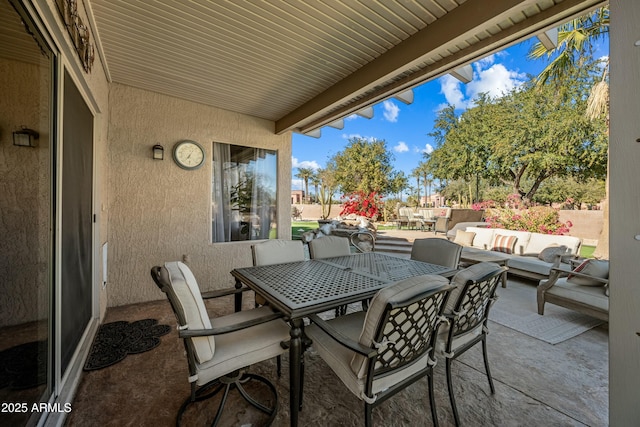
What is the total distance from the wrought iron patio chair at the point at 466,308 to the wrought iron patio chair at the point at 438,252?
2.85ft

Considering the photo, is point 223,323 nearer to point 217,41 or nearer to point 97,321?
point 97,321

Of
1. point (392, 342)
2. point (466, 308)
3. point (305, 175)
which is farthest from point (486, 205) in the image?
point (305, 175)

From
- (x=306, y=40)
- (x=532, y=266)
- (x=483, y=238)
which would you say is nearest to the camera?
(x=306, y=40)

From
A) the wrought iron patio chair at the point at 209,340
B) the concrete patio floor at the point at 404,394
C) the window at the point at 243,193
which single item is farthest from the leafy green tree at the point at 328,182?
the wrought iron patio chair at the point at 209,340

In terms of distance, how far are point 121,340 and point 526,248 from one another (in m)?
6.54

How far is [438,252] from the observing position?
9.02 feet

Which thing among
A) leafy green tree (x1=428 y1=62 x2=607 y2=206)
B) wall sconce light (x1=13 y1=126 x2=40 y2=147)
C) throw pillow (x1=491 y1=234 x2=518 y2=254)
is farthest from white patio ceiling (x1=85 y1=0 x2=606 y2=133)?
leafy green tree (x1=428 y1=62 x2=607 y2=206)

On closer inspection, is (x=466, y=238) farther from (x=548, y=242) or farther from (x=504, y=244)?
(x=548, y=242)

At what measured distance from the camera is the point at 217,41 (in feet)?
7.72

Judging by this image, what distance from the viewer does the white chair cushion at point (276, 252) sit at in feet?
8.20

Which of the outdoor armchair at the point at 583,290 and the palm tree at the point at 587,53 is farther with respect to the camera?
the palm tree at the point at 587,53

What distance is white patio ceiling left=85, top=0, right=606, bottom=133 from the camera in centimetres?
191

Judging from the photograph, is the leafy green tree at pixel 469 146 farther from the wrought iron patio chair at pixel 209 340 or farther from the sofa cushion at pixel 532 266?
the wrought iron patio chair at pixel 209 340

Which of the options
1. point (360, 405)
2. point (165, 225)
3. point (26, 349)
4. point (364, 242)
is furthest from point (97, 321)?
point (364, 242)
